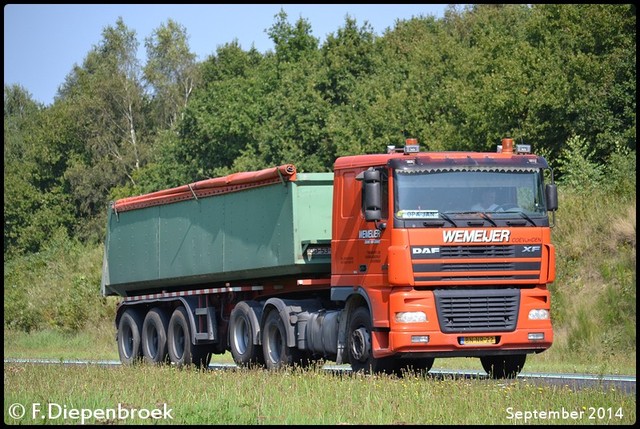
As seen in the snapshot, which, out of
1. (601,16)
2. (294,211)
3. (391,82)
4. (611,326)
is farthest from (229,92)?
(294,211)

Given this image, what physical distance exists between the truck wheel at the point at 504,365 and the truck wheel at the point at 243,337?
Result: 404 cm

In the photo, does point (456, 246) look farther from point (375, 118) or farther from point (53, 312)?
point (375, 118)

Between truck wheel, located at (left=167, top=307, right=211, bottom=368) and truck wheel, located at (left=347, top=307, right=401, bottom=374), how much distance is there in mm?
5405

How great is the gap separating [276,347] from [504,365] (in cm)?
388

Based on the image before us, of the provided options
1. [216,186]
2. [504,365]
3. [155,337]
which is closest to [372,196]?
[504,365]

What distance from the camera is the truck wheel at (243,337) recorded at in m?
21.1

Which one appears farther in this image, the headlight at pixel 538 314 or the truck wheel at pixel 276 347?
the truck wheel at pixel 276 347

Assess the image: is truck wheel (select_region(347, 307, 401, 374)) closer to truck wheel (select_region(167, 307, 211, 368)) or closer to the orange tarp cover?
the orange tarp cover

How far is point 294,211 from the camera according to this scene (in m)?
Result: 19.6

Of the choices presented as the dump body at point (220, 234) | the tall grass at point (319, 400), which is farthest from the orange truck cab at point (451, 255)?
the dump body at point (220, 234)

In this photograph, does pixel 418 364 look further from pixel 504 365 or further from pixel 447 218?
pixel 447 218

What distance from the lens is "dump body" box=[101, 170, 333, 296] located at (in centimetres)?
1973

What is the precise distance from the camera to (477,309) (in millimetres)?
17438

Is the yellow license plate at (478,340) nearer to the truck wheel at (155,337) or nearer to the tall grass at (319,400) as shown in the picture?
the tall grass at (319,400)
